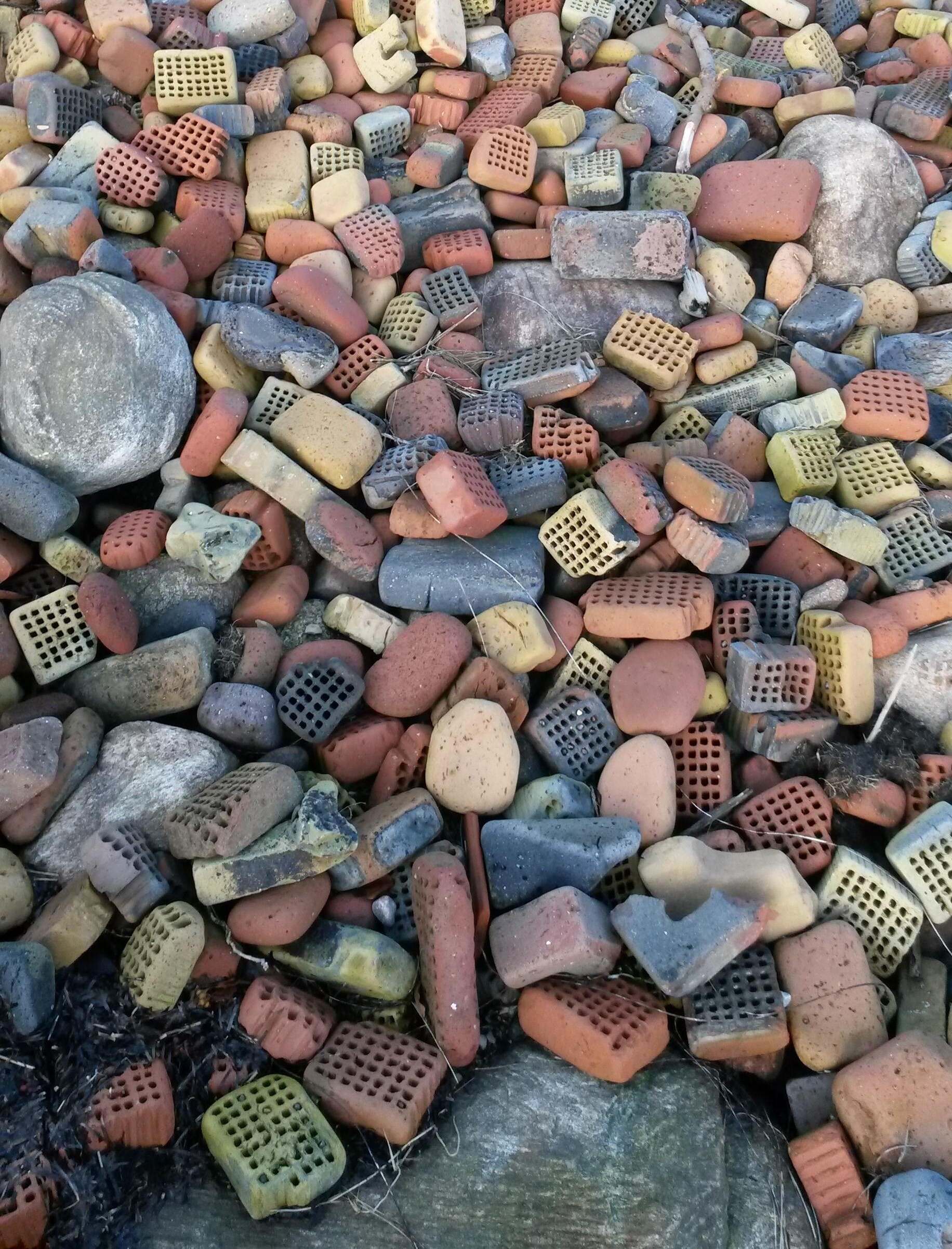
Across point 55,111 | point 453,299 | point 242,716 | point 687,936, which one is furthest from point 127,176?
point 687,936

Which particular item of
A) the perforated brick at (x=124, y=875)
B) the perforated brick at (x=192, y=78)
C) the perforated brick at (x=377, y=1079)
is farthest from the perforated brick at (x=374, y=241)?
the perforated brick at (x=377, y=1079)

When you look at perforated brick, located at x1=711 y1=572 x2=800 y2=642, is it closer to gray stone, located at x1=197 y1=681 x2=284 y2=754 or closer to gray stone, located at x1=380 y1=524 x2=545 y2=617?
gray stone, located at x1=380 y1=524 x2=545 y2=617

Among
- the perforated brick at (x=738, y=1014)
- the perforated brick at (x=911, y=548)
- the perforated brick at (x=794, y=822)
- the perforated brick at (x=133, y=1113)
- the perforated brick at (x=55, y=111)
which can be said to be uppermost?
the perforated brick at (x=55, y=111)

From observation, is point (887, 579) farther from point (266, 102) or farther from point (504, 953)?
point (266, 102)

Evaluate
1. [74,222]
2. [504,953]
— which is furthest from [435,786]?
[74,222]

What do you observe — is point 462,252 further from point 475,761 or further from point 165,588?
point 475,761

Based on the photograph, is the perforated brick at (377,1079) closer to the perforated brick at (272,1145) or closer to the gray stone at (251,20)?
the perforated brick at (272,1145)

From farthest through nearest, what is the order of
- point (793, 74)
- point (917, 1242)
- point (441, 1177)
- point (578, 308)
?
1. point (793, 74)
2. point (578, 308)
3. point (441, 1177)
4. point (917, 1242)

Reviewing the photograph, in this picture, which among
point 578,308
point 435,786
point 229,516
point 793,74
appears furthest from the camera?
point 793,74
